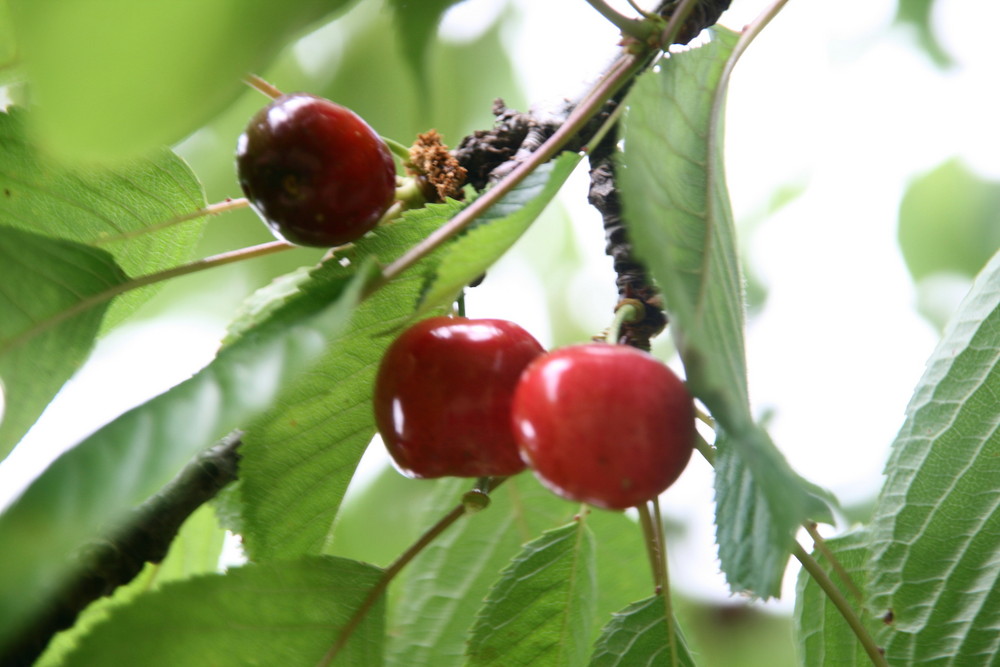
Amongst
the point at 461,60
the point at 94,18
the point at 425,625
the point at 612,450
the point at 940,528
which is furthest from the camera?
the point at 461,60

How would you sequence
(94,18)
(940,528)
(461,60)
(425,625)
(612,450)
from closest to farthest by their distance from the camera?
(94,18) → (612,450) → (940,528) → (425,625) → (461,60)

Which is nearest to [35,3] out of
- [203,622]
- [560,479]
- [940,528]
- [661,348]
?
[560,479]

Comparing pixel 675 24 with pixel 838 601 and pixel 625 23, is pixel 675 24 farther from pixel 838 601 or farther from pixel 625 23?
pixel 838 601

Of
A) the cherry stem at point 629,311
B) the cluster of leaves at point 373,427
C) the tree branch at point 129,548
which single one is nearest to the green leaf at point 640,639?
the cluster of leaves at point 373,427

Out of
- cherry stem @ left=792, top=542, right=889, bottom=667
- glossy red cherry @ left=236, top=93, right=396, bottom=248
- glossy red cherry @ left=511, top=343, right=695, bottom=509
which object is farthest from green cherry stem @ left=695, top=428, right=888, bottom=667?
glossy red cherry @ left=236, top=93, right=396, bottom=248

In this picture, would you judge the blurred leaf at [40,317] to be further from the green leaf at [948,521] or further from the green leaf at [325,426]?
the green leaf at [948,521]

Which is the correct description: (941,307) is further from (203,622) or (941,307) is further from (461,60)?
(203,622)
